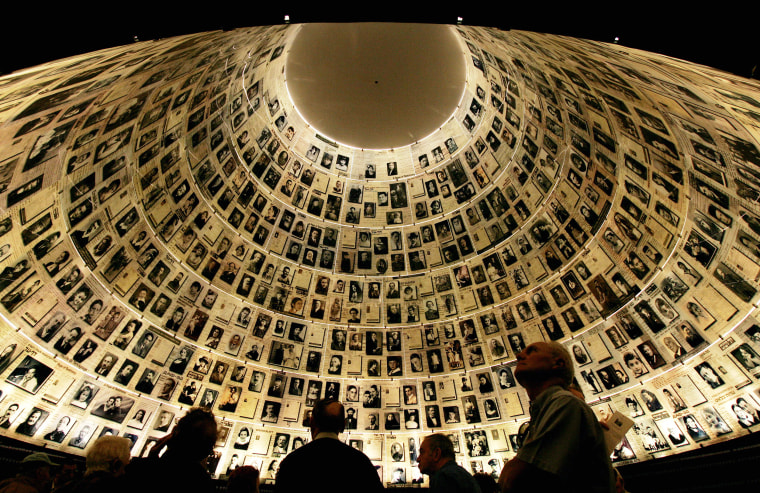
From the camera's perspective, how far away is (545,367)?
3.09 m

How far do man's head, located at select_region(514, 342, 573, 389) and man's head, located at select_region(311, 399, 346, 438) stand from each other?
171cm

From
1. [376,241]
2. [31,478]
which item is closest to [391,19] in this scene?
[31,478]

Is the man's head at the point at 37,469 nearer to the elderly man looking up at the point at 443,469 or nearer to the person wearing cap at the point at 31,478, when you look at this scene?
the person wearing cap at the point at 31,478

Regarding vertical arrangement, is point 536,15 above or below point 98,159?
below

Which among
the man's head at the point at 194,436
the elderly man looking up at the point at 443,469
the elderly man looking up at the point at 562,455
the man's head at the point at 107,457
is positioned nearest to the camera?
the elderly man looking up at the point at 562,455

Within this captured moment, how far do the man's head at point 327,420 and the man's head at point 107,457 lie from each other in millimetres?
2331

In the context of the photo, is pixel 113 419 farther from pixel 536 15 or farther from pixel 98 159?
pixel 536 15

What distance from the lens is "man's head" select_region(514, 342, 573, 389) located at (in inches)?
120

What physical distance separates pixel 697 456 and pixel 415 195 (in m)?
13.9

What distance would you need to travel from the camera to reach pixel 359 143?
1928 centimetres

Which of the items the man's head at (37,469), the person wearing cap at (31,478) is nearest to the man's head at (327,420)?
the person wearing cap at (31,478)

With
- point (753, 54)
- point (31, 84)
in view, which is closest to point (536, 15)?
point (753, 54)

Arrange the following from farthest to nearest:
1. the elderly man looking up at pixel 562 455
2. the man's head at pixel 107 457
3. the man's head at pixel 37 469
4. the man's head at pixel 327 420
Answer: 1. the man's head at pixel 37 469
2. the man's head at pixel 107 457
3. the man's head at pixel 327 420
4. the elderly man looking up at pixel 562 455

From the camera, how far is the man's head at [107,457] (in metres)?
4.14
